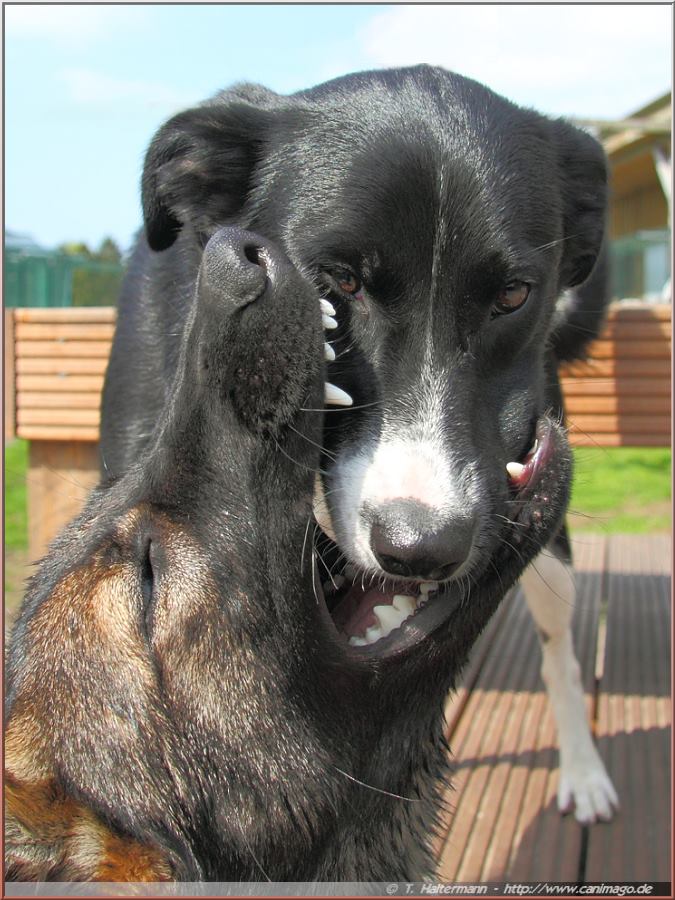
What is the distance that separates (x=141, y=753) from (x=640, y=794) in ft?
7.69

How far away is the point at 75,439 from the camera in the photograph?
15.7 feet

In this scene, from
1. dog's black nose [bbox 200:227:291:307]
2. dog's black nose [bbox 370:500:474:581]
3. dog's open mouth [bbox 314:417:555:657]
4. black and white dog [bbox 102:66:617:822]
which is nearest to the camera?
dog's black nose [bbox 200:227:291:307]

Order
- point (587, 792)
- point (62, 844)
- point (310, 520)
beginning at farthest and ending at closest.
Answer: point (587, 792), point (310, 520), point (62, 844)

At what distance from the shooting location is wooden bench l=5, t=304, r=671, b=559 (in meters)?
4.32

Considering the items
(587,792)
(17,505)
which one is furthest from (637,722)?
(17,505)

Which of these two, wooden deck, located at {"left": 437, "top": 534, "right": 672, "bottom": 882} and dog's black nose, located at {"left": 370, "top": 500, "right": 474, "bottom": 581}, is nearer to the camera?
dog's black nose, located at {"left": 370, "top": 500, "right": 474, "bottom": 581}

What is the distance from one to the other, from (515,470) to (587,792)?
178cm

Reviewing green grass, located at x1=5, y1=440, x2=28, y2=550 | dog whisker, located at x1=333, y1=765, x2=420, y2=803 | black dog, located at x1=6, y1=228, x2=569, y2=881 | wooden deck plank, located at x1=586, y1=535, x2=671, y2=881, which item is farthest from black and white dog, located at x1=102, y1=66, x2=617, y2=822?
green grass, located at x1=5, y1=440, x2=28, y2=550

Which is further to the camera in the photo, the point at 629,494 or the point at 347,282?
the point at 629,494

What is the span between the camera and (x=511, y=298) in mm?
2170

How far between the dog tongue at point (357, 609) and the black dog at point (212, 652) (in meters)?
0.09

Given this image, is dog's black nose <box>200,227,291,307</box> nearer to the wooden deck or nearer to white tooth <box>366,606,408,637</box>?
white tooth <box>366,606,408,637</box>

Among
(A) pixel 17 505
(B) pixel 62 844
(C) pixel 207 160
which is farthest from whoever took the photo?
(A) pixel 17 505

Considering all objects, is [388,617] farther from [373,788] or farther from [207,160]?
[207,160]
